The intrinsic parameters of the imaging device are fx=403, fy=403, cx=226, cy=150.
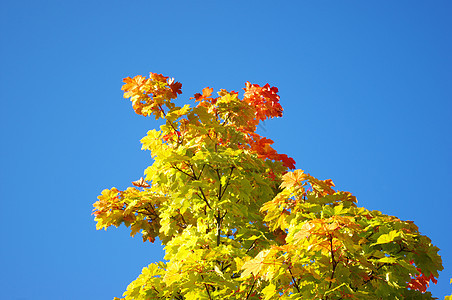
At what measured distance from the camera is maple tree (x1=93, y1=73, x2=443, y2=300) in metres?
5.10

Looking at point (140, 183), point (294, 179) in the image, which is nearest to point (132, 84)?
point (140, 183)

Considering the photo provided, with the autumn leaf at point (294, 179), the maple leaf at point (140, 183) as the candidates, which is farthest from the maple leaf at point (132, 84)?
the autumn leaf at point (294, 179)

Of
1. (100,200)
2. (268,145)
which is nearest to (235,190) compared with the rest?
(268,145)

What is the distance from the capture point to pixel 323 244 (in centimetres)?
489

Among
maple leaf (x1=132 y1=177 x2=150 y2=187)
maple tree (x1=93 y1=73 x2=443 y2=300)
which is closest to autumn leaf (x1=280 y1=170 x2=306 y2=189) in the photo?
maple tree (x1=93 y1=73 x2=443 y2=300)

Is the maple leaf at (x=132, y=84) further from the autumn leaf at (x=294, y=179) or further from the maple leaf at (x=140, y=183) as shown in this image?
the autumn leaf at (x=294, y=179)

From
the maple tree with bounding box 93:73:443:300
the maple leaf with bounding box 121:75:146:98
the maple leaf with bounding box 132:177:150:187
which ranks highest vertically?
the maple leaf with bounding box 121:75:146:98

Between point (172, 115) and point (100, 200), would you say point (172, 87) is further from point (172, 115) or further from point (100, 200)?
point (100, 200)

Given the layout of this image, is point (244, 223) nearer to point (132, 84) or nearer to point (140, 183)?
point (140, 183)

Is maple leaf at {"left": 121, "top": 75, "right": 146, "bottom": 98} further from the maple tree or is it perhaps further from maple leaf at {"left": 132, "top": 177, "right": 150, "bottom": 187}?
maple leaf at {"left": 132, "top": 177, "right": 150, "bottom": 187}

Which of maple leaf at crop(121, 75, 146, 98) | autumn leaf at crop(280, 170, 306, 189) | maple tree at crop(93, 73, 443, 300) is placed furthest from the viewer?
maple leaf at crop(121, 75, 146, 98)

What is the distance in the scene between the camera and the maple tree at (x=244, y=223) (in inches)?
201

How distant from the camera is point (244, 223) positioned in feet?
25.0

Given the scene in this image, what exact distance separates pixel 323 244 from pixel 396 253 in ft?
5.78
